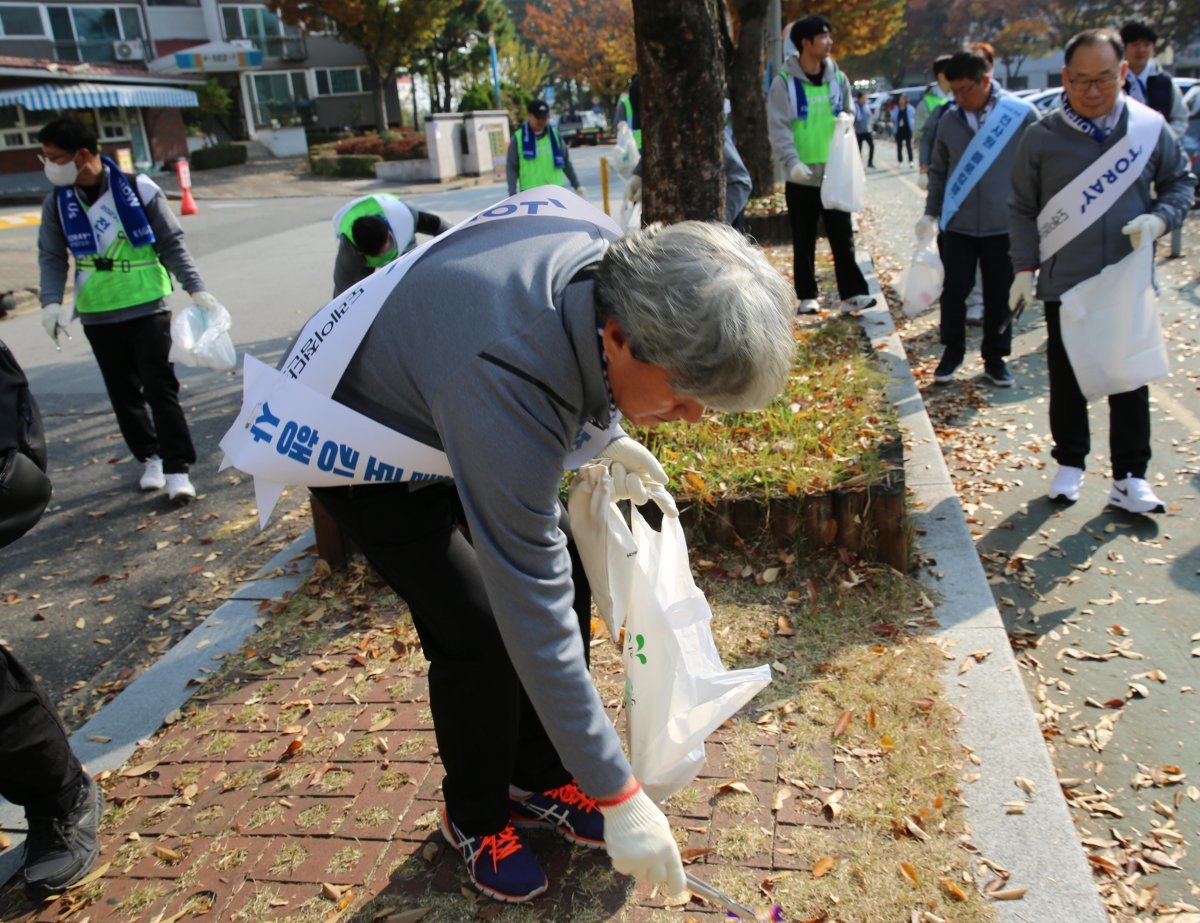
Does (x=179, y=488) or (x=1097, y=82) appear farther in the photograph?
(x=179, y=488)

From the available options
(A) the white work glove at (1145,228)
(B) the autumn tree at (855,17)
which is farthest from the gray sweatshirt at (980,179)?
(B) the autumn tree at (855,17)

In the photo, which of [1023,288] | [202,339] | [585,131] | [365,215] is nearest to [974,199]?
[1023,288]

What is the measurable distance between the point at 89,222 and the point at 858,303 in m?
5.00

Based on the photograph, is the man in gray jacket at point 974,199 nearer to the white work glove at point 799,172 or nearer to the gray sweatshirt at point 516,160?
the white work glove at point 799,172

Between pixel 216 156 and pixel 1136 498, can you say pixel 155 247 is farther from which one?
pixel 216 156

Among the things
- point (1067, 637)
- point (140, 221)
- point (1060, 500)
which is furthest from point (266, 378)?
point (1060, 500)

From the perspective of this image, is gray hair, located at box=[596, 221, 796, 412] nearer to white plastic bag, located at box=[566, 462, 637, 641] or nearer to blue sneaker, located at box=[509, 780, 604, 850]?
white plastic bag, located at box=[566, 462, 637, 641]

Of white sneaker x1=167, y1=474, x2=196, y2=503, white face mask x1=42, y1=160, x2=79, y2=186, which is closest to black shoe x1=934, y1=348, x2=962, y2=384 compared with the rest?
white sneaker x1=167, y1=474, x2=196, y2=503

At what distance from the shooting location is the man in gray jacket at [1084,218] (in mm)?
3963

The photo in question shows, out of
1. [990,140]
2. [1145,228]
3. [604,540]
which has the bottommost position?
[604,540]

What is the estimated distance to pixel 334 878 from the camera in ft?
8.31

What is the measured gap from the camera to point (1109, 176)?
4.00m

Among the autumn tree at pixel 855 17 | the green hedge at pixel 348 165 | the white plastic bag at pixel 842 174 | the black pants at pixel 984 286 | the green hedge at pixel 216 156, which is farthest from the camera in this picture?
the green hedge at pixel 216 156

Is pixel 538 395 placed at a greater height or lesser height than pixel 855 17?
lesser
